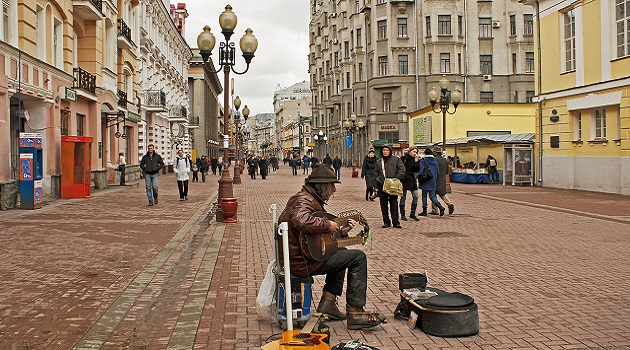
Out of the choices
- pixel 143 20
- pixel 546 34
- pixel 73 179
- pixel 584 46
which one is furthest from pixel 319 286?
pixel 143 20

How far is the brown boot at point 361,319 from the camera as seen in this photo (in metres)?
5.11

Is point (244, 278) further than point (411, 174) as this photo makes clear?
No

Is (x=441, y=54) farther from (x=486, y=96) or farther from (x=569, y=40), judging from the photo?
(x=569, y=40)

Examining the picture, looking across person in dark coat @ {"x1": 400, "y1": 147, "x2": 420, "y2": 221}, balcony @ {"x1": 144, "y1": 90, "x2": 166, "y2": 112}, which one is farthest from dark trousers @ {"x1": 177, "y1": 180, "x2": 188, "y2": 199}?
balcony @ {"x1": 144, "y1": 90, "x2": 166, "y2": 112}

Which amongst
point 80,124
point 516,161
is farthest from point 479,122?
point 80,124

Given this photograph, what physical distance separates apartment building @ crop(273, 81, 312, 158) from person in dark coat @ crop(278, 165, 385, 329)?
103263mm

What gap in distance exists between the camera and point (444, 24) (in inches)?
2047

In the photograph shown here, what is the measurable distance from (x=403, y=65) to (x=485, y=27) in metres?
7.94

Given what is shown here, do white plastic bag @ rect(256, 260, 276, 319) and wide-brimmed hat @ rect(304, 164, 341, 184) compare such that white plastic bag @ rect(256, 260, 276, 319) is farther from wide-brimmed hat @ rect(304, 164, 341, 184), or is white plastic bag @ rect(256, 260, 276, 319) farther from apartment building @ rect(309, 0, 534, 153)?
apartment building @ rect(309, 0, 534, 153)

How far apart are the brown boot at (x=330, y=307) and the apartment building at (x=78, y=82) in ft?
39.9

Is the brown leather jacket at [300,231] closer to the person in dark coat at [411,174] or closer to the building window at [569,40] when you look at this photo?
the person in dark coat at [411,174]

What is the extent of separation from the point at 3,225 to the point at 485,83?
153ft

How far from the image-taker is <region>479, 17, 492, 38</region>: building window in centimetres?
5256

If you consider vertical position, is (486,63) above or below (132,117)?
above
